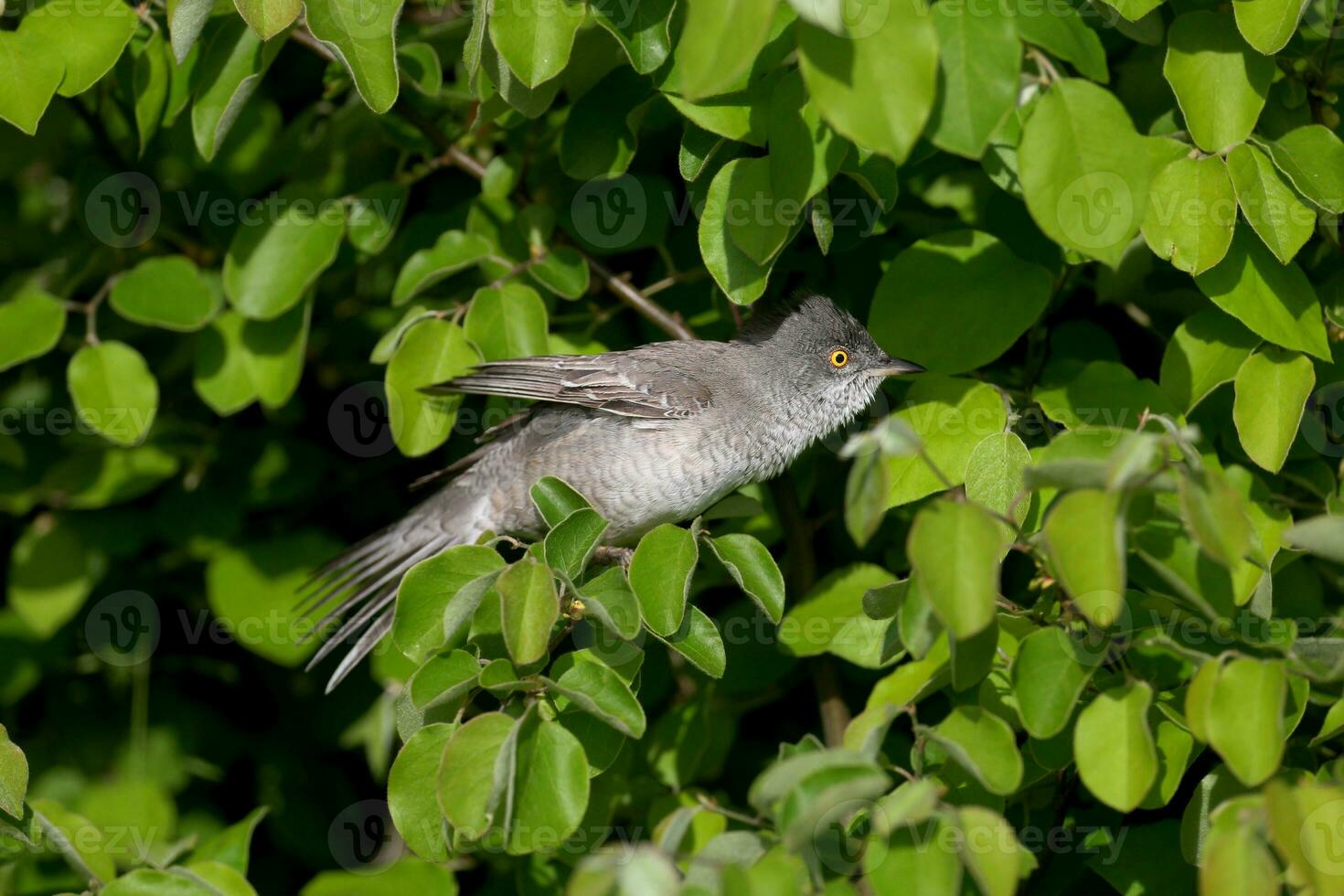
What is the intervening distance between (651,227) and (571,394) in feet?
1.78

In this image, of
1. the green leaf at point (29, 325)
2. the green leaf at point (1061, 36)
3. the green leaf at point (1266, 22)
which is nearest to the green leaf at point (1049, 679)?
the green leaf at point (1061, 36)

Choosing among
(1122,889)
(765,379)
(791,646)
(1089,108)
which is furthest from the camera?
(765,379)

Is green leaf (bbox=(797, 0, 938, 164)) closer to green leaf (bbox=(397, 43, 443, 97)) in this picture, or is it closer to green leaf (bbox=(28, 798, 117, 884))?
green leaf (bbox=(397, 43, 443, 97))

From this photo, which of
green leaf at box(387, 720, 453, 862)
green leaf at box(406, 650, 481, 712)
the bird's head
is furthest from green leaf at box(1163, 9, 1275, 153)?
green leaf at box(387, 720, 453, 862)

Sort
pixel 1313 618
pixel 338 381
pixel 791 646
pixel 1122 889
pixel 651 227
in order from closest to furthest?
pixel 1122 889
pixel 1313 618
pixel 791 646
pixel 651 227
pixel 338 381

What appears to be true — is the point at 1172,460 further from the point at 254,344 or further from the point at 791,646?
the point at 254,344

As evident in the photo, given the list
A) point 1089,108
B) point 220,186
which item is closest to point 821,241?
point 1089,108

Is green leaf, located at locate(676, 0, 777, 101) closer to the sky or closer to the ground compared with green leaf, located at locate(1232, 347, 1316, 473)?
closer to the sky

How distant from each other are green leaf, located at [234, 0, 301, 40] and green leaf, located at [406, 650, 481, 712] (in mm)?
1369

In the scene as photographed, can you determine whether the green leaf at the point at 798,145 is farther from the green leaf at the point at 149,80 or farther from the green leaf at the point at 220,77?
the green leaf at the point at 149,80

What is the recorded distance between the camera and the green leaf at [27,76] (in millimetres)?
2689

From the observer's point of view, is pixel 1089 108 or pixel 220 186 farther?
pixel 220 186

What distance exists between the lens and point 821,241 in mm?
2578

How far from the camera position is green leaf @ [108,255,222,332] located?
3323mm
